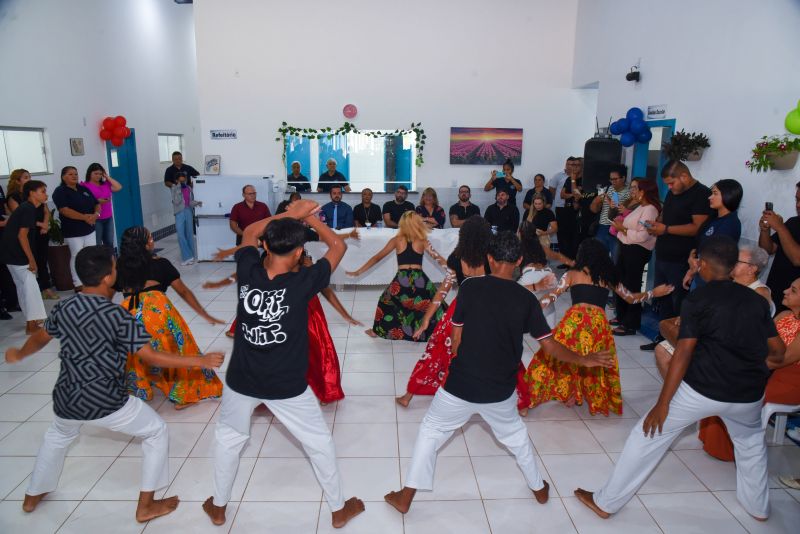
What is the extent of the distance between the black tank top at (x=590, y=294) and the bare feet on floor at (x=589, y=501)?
131cm

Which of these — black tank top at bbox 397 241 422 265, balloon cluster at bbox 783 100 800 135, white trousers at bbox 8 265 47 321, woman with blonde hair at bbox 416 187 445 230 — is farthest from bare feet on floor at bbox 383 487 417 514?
woman with blonde hair at bbox 416 187 445 230

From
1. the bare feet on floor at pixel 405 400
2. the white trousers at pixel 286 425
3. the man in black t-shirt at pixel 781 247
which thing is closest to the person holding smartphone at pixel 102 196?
the bare feet on floor at pixel 405 400

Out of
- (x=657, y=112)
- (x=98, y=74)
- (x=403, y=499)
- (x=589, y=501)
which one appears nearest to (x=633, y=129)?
(x=657, y=112)

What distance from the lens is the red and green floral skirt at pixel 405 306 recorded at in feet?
17.1

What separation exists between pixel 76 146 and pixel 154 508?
24.0 feet

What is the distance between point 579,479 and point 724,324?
135 cm

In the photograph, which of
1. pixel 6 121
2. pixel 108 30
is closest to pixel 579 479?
pixel 6 121

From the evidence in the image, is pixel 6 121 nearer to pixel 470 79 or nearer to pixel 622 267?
pixel 470 79

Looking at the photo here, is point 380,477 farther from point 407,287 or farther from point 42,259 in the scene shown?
point 42,259

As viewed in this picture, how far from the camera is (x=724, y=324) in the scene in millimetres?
2553

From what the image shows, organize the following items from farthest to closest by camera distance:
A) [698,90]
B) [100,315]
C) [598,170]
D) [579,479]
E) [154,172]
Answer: [154,172] → [598,170] → [698,90] → [579,479] → [100,315]

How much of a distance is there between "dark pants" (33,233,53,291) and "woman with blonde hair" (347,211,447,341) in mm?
4025

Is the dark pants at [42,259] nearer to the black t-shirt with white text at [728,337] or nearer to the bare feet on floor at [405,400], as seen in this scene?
the bare feet on floor at [405,400]

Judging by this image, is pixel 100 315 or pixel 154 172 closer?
pixel 100 315
